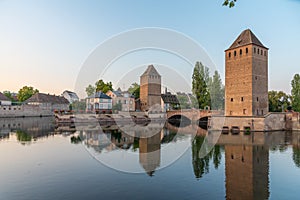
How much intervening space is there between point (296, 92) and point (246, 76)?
16.3 m

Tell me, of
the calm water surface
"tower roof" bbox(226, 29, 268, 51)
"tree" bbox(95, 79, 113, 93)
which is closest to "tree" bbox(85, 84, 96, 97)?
"tree" bbox(95, 79, 113, 93)

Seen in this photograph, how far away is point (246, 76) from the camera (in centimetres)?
3133

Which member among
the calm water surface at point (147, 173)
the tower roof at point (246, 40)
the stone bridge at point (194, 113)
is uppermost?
the tower roof at point (246, 40)

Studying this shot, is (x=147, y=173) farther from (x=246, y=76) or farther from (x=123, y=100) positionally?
(x=123, y=100)

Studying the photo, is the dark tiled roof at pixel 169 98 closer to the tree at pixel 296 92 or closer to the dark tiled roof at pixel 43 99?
the dark tiled roof at pixel 43 99

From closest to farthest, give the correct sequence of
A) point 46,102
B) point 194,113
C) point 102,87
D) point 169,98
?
1. point 194,113
2. point 102,87
3. point 46,102
4. point 169,98

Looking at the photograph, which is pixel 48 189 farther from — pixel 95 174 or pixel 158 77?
pixel 158 77

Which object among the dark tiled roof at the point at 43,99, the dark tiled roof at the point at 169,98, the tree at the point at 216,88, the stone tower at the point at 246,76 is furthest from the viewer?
the dark tiled roof at the point at 169,98

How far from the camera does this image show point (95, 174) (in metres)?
11.6

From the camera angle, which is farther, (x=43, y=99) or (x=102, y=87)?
(x=43, y=99)

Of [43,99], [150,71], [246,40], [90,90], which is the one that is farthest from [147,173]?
[90,90]

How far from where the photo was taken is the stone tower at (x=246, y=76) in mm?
30828

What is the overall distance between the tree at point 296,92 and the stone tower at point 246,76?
11.6m

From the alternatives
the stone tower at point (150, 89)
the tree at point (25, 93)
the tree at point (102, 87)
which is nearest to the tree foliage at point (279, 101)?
the stone tower at point (150, 89)
